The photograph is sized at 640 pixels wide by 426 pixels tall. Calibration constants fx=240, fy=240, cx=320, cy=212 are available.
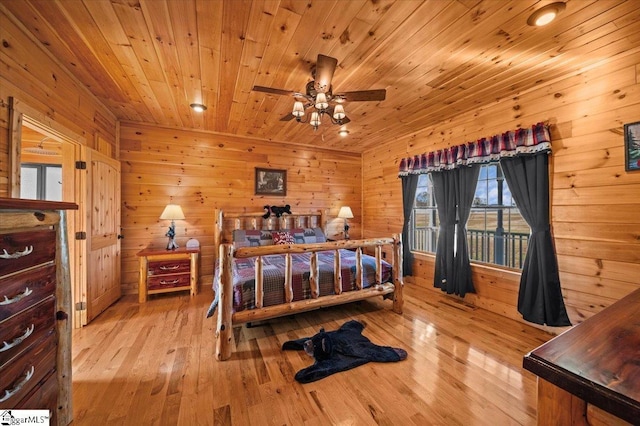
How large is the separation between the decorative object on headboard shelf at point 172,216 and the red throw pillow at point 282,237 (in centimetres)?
135

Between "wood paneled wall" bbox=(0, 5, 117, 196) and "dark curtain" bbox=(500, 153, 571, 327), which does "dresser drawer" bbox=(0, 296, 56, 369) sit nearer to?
"wood paneled wall" bbox=(0, 5, 117, 196)

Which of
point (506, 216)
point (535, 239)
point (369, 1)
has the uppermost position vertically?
point (369, 1)

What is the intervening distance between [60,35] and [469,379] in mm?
3883

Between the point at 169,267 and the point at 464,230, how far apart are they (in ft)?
13.1

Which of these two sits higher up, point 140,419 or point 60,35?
point 60,35

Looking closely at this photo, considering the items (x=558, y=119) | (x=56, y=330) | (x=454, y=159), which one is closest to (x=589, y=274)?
(x=558, y=119)

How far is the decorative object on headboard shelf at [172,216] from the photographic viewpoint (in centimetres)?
332

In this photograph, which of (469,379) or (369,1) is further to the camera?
(469,379)

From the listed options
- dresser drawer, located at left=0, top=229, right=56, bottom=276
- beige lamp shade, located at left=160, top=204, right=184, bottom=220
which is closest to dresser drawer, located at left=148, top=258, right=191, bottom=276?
beige lamp shade, located at left=160, top=204, right=184, bottom=220

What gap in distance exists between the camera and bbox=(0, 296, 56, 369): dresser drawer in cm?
92

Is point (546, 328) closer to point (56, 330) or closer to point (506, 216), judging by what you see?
point (506, 216)

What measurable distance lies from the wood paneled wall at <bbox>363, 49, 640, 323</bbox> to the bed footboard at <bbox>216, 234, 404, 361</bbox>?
1302 mm

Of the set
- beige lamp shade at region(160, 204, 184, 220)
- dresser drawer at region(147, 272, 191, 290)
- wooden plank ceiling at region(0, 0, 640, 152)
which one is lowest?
dresser drawer at region(147, 272, 191, 290)

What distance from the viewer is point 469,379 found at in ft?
5.79
